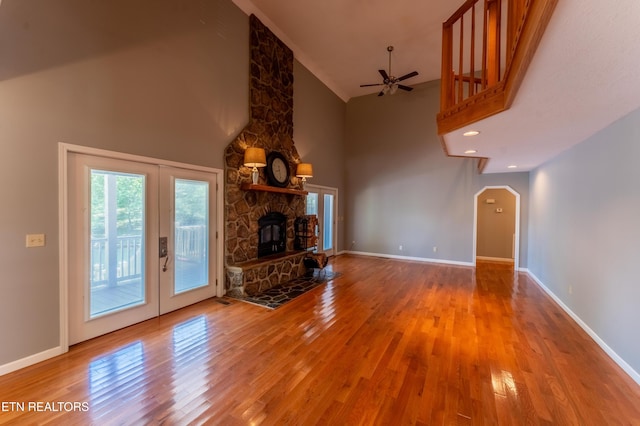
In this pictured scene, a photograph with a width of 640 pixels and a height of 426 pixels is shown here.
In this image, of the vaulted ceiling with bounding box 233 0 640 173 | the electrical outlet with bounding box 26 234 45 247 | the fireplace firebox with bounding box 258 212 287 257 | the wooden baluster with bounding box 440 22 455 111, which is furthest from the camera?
the fireplace firebox with bounding box 258 212 287 257

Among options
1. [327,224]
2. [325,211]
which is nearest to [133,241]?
[325,211]

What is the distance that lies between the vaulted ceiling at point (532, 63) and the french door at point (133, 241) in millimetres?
3480

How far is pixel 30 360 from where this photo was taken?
2375 millimetres

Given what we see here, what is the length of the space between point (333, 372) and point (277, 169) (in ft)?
12.7

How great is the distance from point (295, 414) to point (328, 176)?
6.28 m

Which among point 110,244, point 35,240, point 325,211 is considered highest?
point 325,211

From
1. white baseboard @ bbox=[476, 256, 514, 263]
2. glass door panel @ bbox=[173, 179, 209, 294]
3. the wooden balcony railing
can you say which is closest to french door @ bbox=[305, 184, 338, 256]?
glass door panel @ bbox=[173, 179, 209, 294]

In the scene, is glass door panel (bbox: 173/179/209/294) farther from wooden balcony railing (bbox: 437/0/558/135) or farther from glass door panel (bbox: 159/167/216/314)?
wooden balcony railing (bbox: 437/0/558/135)

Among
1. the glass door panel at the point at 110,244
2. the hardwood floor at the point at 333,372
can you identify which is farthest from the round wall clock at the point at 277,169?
the hardwood floor at the point at 333,372

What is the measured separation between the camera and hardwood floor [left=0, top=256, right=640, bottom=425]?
6.14 feet

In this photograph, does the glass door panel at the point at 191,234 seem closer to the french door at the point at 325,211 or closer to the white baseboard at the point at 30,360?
the white baseboard at the point at 30,360

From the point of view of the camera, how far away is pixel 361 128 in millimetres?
8289

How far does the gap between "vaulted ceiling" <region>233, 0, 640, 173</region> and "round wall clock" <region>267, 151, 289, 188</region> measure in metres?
2.54

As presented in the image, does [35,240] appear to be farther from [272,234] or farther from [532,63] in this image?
[532,63]
